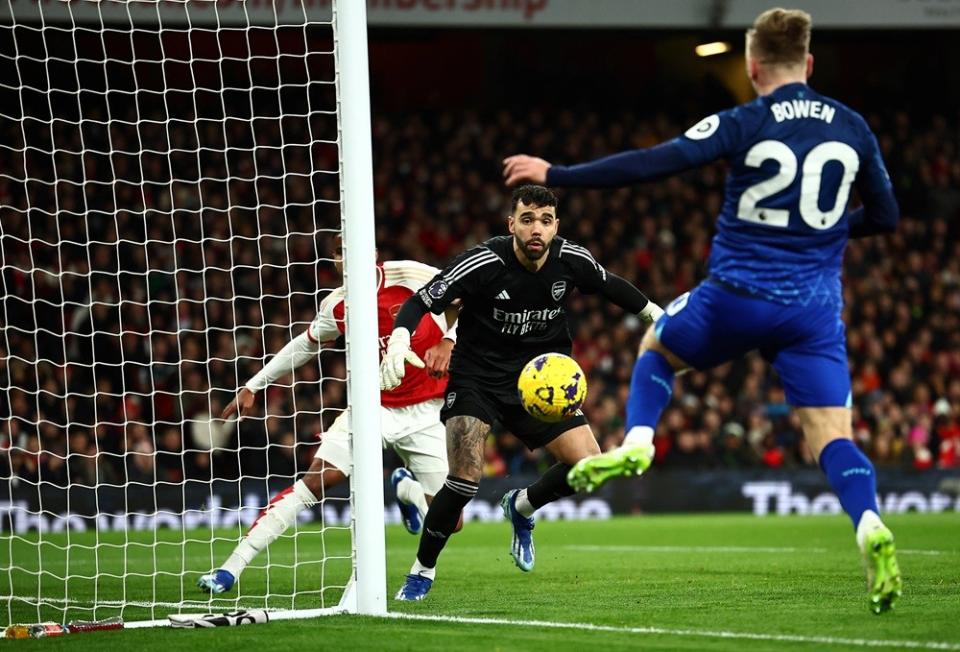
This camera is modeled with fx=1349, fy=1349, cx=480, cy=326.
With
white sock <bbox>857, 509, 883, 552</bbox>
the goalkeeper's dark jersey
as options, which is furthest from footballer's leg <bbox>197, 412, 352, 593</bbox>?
white sock <bbox>857, 509, 883, 552</bbox>

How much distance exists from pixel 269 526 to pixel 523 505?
1.52 m

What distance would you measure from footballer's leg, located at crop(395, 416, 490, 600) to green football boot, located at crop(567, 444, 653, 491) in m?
1.77

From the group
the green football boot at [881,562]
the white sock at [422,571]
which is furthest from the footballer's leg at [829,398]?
the white sock at [422,571]

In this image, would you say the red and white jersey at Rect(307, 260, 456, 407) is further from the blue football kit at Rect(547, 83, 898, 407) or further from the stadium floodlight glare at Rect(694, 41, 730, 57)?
the stadium floodlight glare at Rect(694, 41, 730, 57)

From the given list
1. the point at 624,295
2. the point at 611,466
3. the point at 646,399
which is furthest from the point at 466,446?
the point at 611,466

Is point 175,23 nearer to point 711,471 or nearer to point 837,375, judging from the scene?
point 711,471

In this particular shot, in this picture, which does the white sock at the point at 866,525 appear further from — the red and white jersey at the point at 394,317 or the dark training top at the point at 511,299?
the red and white jersey at the point at 394,317

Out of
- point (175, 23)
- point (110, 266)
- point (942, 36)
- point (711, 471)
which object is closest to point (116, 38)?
point (175, 23)

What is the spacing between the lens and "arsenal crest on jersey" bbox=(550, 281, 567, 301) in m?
7.60

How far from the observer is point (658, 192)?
2447 cm

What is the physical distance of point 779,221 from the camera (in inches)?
213

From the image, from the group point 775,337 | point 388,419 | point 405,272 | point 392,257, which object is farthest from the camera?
point 392,257

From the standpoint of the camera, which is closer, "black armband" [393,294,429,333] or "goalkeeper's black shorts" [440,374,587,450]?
"black armband" [393,294,429,333]

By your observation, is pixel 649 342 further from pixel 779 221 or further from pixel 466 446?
pixel 466 446
